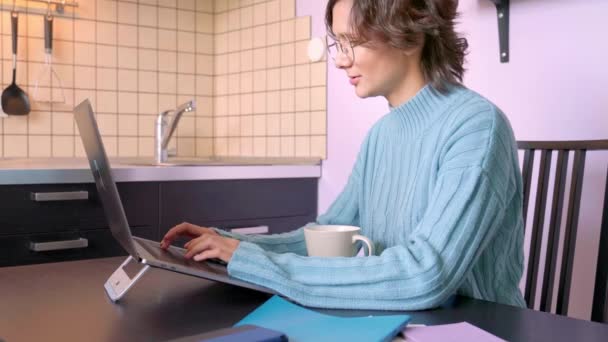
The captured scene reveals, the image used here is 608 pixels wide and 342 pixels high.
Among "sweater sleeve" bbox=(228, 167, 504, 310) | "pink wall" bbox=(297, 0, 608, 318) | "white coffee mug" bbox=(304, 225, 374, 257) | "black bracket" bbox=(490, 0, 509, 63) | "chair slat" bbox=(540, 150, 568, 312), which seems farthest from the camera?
"black bracket" bbox=(490, 0, 509, 63)

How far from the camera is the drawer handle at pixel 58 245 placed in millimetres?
1950

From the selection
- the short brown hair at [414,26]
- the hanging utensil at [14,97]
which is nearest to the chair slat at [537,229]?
the short brown hair at [414,26]

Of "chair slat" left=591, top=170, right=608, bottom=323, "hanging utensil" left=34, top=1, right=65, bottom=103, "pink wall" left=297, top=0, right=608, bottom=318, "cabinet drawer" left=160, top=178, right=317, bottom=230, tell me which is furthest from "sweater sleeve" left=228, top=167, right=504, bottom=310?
"hanging utensil" left=34, top=1, right=65, bottom=103

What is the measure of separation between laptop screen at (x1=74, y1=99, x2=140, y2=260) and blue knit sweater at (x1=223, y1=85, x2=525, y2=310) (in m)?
0.15

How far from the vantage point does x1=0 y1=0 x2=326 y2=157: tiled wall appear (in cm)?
254

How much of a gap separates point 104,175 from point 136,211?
126cm

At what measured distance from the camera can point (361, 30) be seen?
118 cm

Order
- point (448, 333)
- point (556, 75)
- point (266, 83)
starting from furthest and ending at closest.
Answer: point (266, 83) < point (556, 75) < point (448, 333)

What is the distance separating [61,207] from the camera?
201 cm

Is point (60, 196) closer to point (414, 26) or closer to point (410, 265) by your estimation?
point (414, 26)

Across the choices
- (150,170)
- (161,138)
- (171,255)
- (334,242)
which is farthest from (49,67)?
(334,242)

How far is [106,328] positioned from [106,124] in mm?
2049

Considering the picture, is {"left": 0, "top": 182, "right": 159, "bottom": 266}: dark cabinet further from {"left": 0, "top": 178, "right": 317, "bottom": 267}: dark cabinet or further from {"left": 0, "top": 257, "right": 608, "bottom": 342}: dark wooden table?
{"left": 0, "top": 257, "right": 608, "bottom": 342}: dark wooden table

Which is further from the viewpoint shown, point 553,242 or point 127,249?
point 553,242
